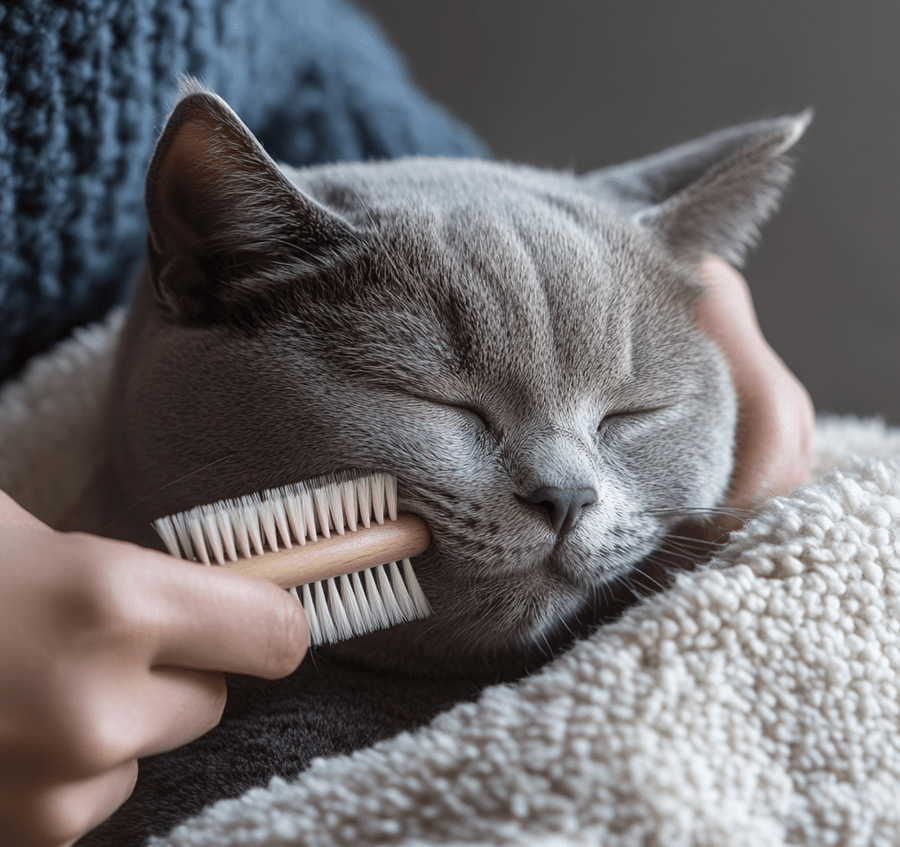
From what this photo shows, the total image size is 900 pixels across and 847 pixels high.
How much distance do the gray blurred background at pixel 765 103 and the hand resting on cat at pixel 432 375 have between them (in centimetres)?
79

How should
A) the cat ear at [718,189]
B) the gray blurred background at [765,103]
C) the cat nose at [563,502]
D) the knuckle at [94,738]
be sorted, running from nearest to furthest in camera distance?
the knuckle at [94,738] < the cat nose at [563,502] < the cat ear at [718,189] < the gray blurred background at [765,103]

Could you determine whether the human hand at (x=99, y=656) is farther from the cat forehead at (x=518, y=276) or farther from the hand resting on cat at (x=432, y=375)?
the cat forehead at (x=518, y=276)

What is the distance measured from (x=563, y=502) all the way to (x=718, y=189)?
0.37 meters

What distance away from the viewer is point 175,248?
22.5 inches

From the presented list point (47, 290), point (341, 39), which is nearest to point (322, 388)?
point (47, 290)

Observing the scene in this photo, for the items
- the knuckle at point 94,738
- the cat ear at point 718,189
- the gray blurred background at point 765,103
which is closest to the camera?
the knuckle at point 94,738

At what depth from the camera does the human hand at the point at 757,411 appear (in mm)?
694

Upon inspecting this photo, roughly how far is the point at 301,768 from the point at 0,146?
63 cm

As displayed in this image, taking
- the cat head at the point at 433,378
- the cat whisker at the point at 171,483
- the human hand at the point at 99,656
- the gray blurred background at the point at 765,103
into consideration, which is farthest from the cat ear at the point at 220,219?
the gray blurred background at the point at 765,103

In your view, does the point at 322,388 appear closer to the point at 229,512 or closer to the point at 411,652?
the point at 229,512

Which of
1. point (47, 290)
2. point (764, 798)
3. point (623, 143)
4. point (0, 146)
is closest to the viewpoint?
point (764, 798)

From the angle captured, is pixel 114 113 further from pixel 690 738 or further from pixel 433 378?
pixel 690 738

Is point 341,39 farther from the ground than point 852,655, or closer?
farther from the ground

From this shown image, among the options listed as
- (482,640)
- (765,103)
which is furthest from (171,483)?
(765,103)
